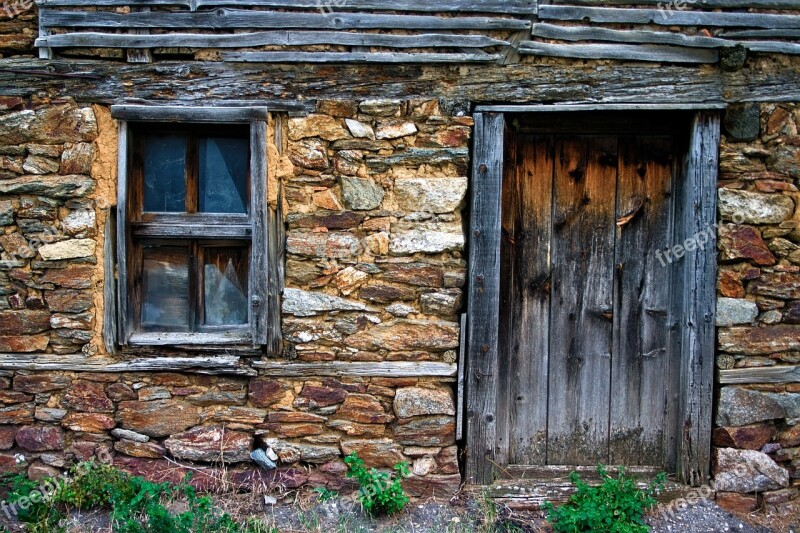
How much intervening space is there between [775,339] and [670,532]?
3.89ft

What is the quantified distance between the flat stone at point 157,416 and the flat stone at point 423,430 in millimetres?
1121

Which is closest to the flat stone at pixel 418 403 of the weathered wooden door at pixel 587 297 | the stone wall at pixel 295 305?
the stone wall at pixel 295 305

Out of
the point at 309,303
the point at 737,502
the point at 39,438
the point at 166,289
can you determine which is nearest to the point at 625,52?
the point at 309,303

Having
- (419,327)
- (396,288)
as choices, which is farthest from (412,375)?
(396,288)

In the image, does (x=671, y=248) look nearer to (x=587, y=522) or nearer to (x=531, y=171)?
(x=531, y=171)

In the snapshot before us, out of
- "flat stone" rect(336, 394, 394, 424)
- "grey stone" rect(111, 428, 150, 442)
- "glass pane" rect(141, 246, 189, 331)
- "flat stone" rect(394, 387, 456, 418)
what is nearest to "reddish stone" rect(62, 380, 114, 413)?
"grey stone" rect(111, 428, 150, 442)

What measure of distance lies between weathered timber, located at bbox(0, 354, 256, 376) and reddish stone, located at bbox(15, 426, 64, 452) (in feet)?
1.10

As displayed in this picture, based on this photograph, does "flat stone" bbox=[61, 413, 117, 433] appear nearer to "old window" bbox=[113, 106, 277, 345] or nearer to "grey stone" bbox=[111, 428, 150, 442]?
"grey stone" bbox=[111, 428, 150, 442]

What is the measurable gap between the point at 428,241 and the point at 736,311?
172 cm

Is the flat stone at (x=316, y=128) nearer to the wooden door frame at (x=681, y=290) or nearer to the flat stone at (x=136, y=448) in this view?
the wooden door frame at (x=681, y=290)

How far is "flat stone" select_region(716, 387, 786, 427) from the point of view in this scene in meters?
3.34

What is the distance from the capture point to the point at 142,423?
3.34 m

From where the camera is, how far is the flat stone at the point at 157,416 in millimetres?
3338

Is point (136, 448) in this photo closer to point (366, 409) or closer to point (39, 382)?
point (39, 382)
